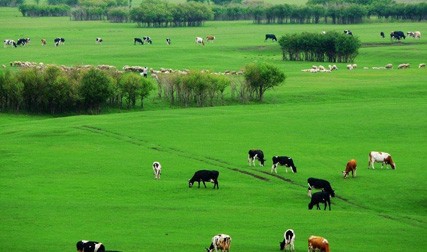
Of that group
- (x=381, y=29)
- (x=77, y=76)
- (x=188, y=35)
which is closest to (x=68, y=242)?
(x=77, y=76)

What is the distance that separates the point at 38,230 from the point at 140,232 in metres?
4.80

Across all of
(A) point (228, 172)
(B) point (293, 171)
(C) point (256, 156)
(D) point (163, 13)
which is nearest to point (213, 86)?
(C) point (256, 156)

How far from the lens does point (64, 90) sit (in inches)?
3642

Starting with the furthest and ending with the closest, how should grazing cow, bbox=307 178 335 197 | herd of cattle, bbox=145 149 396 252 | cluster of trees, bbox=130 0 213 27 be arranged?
cluster of trees, bbox=130 0 213 27 < grazing cow, bbox=307 178 335 197 < herd of cattle, bbox=145 149 396 252

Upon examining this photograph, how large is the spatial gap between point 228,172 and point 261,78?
→ 41.2 m

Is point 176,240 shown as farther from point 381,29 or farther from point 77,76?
point 381,29

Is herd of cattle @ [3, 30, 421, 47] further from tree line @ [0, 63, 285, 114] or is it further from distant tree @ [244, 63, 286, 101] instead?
distant tree @ [244, 63, 286, 101]

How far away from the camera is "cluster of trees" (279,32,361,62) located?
132500 mm

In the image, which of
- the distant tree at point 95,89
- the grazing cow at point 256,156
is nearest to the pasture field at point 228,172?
the grazing cow at point 256,156

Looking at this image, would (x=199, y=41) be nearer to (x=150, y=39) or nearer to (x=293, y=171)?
(x=150, y=39)

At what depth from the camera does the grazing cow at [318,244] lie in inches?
1487

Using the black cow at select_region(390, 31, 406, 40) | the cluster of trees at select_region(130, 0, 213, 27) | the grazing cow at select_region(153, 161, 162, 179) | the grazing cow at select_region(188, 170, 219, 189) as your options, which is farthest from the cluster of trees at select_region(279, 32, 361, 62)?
the grazing cow at select_region(188, 170, 219, 189)

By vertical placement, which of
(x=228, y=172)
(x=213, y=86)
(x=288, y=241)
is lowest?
(x=228, y=172)

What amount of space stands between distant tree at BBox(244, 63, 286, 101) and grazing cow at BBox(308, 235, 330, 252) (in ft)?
197
